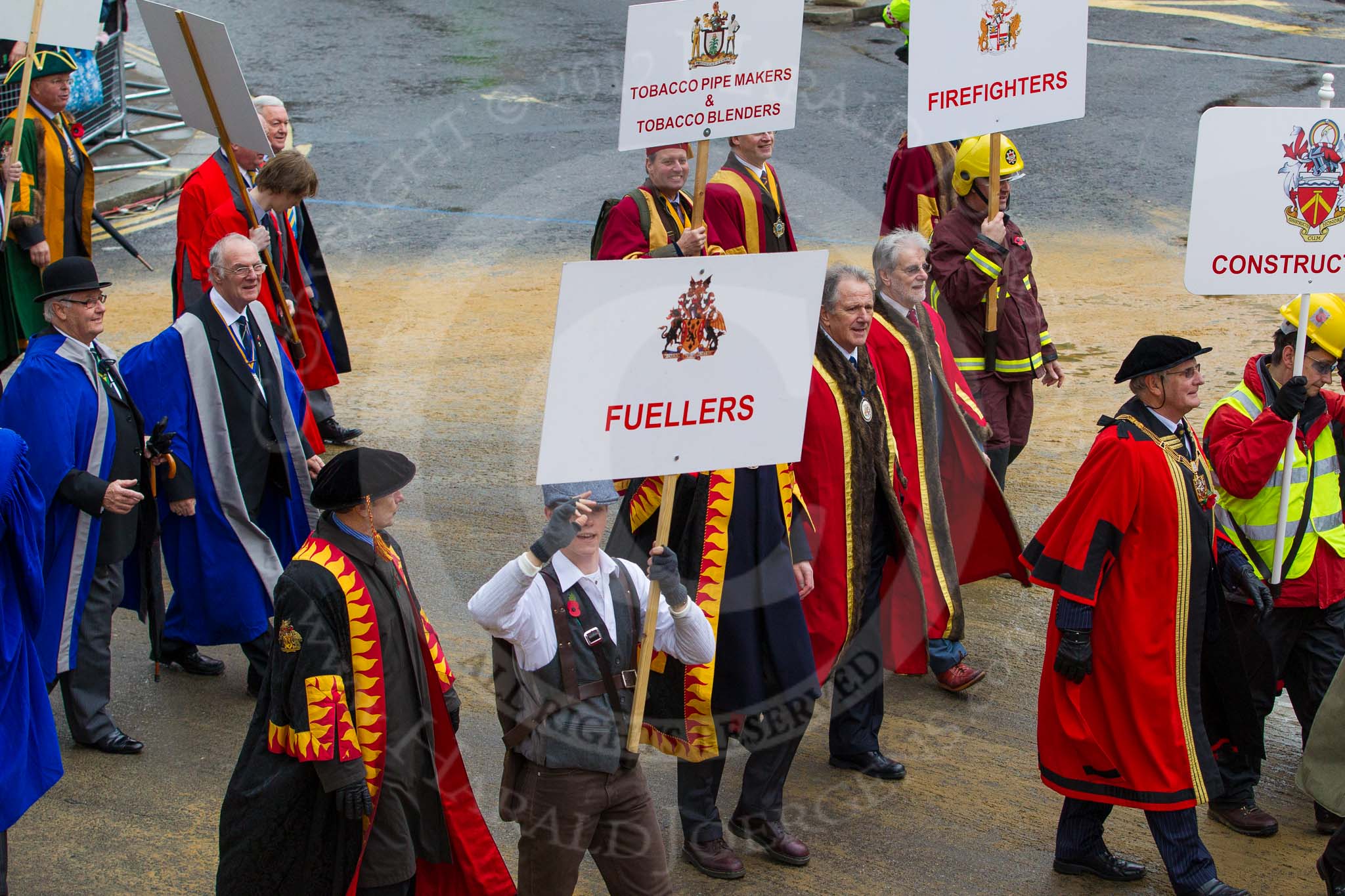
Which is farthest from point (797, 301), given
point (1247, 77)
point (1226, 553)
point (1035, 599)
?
point (1247, 77)

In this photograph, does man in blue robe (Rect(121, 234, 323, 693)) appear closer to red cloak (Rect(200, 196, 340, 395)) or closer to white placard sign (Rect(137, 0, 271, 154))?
white placard sign (Rect(137, 0, 271, 154))

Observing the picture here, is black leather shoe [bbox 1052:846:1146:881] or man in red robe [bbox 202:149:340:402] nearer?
black leather shoe [bbox 1052:846:1146:881]

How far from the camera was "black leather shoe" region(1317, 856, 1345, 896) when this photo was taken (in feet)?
15.6

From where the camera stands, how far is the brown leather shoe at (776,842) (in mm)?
5344

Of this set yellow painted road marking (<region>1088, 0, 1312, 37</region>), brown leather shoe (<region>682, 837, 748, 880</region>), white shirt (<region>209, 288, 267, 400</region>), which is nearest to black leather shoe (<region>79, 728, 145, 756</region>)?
white shirt (<region>209, 288, 267, 400</region>)

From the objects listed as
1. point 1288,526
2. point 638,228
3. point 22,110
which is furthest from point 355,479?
point 22,110

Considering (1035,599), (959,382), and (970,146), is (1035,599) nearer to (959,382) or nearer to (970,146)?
(959,382)

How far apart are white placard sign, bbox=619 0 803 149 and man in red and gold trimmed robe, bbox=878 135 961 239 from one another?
6.91 ft

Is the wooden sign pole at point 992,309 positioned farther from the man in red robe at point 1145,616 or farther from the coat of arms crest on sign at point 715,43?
the man in red robe at point 1145,616

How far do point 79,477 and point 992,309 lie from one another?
4307 millimetres

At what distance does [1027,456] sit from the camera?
8.91 meters

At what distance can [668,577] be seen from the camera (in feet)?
14.1

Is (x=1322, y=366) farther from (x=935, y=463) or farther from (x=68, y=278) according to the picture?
(x=68, y=278)

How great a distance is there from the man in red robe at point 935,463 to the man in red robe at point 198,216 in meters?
3.46
